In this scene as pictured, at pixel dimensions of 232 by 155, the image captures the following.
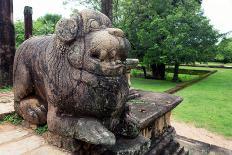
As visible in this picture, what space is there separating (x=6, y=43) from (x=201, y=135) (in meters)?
5.14

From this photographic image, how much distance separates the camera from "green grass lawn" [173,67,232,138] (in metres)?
7.08

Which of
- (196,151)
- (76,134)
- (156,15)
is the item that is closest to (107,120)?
(76,134)

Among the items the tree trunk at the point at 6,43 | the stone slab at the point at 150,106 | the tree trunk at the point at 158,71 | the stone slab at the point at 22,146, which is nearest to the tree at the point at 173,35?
the tree trunk at the point at 158,71

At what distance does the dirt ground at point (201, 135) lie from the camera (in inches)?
231

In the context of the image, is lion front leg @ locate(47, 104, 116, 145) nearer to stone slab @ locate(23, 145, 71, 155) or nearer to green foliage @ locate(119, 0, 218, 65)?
stone slab @ locate(23, 145, 71, 155)

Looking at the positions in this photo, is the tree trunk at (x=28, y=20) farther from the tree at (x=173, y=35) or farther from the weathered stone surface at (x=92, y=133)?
the tree at (x=173, y=35)

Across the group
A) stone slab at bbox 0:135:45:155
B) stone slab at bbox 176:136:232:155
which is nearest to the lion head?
stone slab at bbox 0:135:45:155

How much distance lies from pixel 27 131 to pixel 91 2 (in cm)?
1800

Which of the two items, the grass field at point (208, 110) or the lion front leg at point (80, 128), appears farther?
the grass field at point (208, 110)

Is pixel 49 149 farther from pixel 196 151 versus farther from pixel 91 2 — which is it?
pixel 91 2

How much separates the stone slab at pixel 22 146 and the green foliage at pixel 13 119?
481 millimetres

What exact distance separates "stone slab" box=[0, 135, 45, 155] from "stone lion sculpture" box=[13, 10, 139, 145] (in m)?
0.31

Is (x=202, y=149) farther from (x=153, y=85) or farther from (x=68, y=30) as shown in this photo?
(x=153, y=85)

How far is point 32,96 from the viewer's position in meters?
2.88
